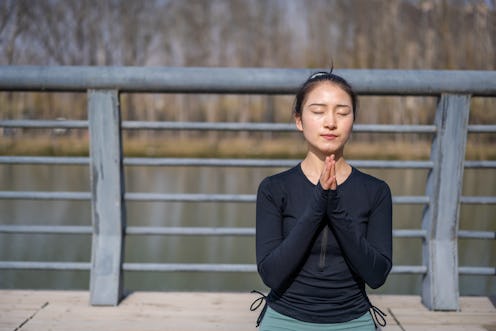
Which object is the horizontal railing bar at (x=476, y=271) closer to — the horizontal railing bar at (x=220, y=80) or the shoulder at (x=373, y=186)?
the horizontal railing bar at (x=220, y=80)

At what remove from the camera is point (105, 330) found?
9.38 feet

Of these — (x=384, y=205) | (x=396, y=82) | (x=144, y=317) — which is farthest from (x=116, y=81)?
(x=384, y=205)

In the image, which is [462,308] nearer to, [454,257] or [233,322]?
[454,257]

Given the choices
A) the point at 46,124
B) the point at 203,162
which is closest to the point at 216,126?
the point at 203,162

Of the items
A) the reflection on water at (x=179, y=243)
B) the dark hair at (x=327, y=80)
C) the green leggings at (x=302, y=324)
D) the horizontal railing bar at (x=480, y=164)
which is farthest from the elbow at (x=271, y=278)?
the reflection on water at (x=179, y=243)

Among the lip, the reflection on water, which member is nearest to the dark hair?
the lip

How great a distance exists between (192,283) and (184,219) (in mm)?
4000

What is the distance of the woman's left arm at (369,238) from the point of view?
175 cm

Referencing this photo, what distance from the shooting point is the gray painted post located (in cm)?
320

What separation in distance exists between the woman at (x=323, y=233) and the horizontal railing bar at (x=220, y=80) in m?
1.18

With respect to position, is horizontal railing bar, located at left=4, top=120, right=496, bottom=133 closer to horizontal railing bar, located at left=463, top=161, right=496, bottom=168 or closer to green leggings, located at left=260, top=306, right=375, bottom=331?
horizontal railing bar, located at left=463, top=161, right=496, bottom=168

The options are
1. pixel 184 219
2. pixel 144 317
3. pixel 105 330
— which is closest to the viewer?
pixel 105 330

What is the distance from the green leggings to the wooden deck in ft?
3.28

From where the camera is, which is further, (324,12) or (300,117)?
(324,12)
